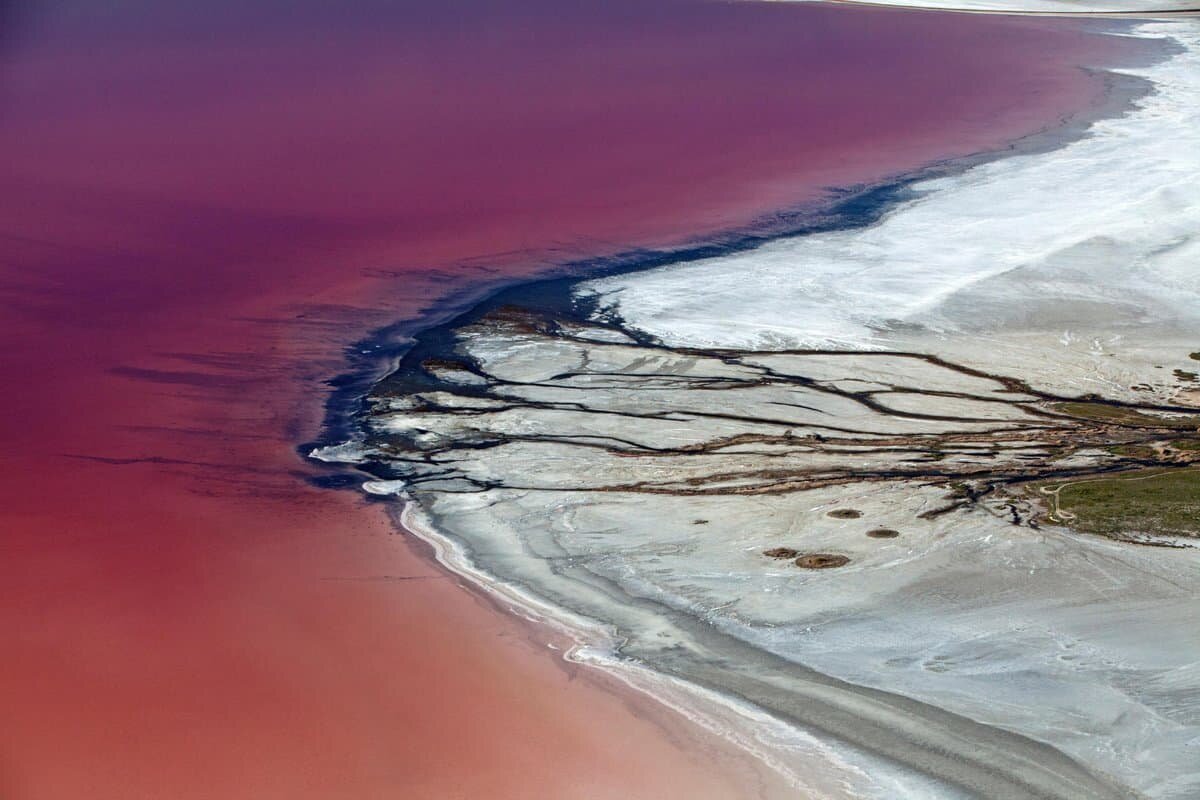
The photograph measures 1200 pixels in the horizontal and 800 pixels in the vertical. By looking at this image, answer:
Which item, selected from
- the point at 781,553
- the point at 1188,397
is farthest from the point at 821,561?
the point at 1188,397

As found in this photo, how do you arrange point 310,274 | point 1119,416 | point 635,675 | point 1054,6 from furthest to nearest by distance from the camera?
point 1054,6 → point 310,274 → point 1119,416 → point 635,675

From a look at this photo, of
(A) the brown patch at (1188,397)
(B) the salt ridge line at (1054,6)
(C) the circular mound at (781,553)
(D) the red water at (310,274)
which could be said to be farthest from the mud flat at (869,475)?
(B) the salt ridge line at (1054,6)

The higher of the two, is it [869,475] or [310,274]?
[310,274]

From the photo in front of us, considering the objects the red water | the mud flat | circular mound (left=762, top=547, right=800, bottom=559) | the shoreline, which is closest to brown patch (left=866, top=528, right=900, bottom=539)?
the mud flat

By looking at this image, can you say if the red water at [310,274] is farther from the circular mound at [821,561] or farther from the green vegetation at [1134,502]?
the green vegetation at [1134,502]

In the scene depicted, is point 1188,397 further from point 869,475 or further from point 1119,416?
point 869,475
